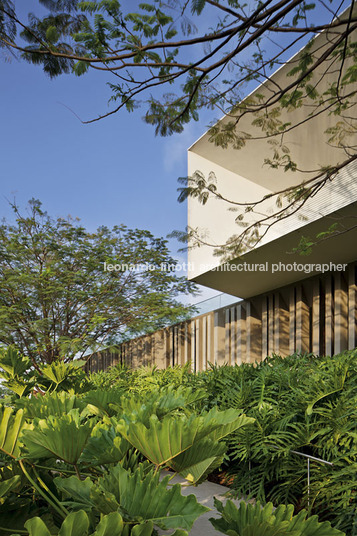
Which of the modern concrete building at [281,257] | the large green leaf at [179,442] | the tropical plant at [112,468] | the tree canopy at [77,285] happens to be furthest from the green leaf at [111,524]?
the tree canopy at [77,285]

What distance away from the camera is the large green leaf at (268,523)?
908 mm

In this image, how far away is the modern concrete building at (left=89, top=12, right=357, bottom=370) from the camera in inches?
268

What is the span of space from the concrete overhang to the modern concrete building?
0.06 ft

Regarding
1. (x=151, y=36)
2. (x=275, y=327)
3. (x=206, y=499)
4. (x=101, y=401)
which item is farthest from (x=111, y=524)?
(x=275, y=327)

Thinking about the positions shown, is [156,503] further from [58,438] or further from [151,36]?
[151,36]

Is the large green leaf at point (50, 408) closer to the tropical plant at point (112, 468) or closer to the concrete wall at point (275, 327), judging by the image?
the tropical plant at point (112, 468)

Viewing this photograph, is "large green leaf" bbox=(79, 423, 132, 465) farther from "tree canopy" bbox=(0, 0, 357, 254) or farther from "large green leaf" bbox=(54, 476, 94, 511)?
"tree canopy" bbox=(0, 0, 357, 254)

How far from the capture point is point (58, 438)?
1.04 meters

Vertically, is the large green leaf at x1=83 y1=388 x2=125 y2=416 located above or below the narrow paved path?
above

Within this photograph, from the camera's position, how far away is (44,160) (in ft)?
40.0

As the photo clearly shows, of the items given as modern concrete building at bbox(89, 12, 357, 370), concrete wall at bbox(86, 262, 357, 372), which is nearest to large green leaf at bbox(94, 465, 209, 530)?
modern concrete building at bbox(89, 12, 357, 370)

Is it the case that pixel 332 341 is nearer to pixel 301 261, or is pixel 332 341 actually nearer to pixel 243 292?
pixel 301 261

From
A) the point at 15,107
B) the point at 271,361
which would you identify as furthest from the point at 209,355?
the point at 271,361

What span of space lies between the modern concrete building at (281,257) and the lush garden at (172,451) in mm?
3904
